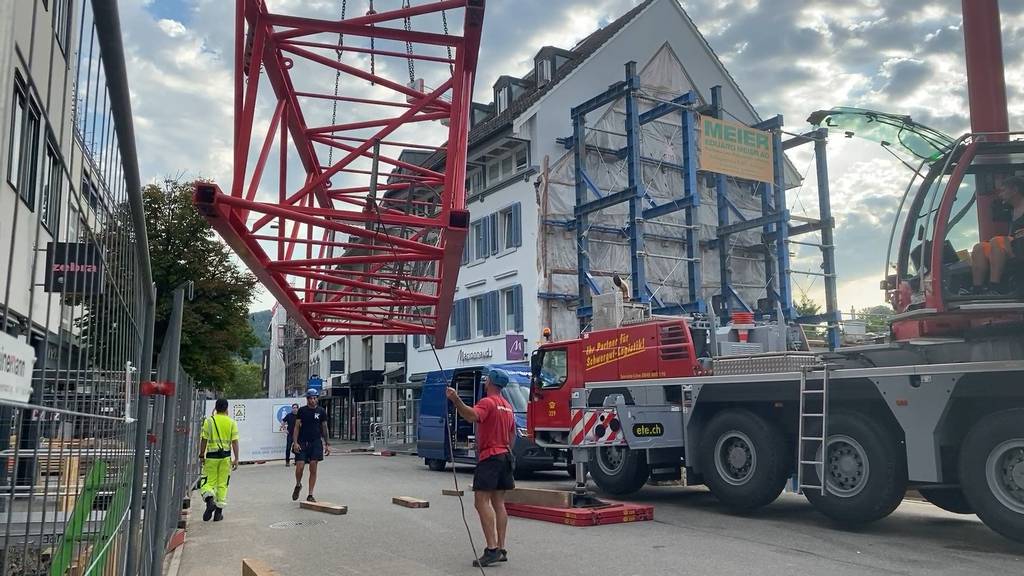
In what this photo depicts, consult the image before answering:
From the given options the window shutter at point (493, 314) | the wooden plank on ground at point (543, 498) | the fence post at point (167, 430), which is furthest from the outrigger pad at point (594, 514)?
the window shutter at point (493, 314)

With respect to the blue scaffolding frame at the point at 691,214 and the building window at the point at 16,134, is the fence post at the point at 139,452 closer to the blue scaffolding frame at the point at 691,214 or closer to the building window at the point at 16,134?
the building window at the point at 16,134

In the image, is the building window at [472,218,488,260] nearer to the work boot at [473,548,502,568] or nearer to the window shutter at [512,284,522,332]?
the window shutter at [512,284,522,332]

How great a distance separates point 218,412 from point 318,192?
15.7ft

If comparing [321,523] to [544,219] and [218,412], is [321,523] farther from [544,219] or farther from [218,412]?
[544,219]

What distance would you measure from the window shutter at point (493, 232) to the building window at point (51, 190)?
2833cm

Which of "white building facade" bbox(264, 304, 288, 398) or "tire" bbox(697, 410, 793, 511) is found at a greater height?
"white building facade" bbox(264, 304, 288, 398)

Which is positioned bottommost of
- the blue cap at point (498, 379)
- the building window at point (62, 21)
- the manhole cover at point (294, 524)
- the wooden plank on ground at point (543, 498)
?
the manhole cover at point (294, 524)

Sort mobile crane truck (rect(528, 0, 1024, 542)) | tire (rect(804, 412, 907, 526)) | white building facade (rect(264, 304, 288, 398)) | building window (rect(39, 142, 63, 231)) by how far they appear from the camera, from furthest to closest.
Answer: white building facade (rect(264, 304, 288, 398)) < tire (rect(804, 412, 907, 526)) < mobile crane truck (rect(528, 0, 1024, 542)) < building window (rect(39, 142, 63, 231))

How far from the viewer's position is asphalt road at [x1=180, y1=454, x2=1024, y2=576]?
773cm

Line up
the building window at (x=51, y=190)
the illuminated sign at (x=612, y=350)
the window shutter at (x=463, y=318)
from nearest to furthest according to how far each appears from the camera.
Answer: the building window at (x=51, y=190) < the illuminated sign at (x=612, y=350) < the window shutter at (x=463, y=318)

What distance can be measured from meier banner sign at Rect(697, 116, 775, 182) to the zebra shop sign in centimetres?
2558

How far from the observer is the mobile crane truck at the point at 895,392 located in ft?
28.5

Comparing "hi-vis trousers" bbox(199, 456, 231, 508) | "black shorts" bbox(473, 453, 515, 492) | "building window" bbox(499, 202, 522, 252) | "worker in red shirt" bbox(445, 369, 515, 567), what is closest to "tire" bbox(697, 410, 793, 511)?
"worker in red shirt" bbox(445, 369, 515, 567)

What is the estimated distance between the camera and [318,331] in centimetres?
954
